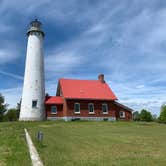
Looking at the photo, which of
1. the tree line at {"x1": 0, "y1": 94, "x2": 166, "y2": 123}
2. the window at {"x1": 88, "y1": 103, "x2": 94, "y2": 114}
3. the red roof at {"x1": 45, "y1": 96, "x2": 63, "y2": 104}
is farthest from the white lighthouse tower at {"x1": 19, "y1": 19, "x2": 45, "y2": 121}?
the tree line at {"x1": 0, "y1": 94, "x2": 166, "y2": 123}

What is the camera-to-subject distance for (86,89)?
1547 inches

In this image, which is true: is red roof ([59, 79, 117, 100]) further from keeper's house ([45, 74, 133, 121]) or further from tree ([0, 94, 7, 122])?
tree ([0, 94, 7, 122])

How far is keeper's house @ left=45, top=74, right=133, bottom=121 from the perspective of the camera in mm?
36438

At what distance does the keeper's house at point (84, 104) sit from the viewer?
36438mm

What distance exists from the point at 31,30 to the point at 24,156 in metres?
30.3

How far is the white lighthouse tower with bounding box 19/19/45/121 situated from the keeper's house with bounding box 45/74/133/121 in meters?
1.93

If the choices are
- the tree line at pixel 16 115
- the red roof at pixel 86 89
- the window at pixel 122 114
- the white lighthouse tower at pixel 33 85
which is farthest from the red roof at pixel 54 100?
the tree line at pixel 16 115

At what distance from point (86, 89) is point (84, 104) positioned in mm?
2978

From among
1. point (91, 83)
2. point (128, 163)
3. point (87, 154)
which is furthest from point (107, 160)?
point (91, 83)

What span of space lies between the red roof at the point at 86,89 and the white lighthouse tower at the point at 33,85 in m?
4.18

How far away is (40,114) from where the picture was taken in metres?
34.9

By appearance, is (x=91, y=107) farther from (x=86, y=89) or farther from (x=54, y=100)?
(x=54, y=100)

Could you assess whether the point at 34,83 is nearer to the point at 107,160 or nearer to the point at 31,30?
the point at 31,30

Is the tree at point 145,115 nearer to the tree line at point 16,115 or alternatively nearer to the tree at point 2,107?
the tree line at point 16,115
